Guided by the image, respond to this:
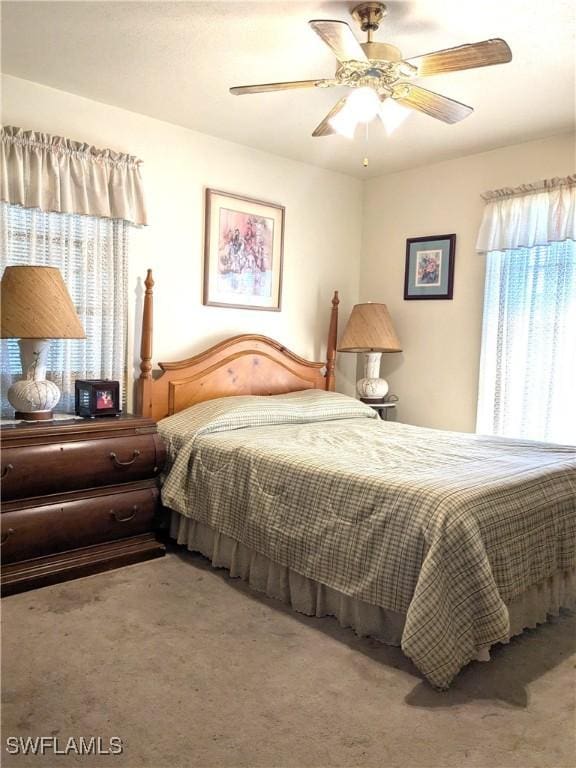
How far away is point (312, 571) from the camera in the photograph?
7.39ft

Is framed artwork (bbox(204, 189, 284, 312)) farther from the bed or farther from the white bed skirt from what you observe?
the white bed skirt

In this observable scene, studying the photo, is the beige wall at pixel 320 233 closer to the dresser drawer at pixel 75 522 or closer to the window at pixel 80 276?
the window at pixel 80 276

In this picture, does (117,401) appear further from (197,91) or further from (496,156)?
(496,156)

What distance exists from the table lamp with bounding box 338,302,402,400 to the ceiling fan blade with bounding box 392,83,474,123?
1.71m

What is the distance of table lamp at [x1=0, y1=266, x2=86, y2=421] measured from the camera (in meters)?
2.58

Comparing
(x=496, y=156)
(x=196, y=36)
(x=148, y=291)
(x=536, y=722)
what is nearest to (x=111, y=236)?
(x=148, y=291)

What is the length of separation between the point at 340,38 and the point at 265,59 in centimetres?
75

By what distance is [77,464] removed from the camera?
2646 millimetres

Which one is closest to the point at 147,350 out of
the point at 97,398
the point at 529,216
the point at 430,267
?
the point at 97,398

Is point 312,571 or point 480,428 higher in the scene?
point 480,428

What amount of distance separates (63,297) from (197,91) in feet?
4.29

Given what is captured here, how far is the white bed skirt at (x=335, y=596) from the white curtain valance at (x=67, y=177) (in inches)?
71.1

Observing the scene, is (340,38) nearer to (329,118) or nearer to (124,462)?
(329,118)

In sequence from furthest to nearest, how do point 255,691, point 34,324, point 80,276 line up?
1. point 80,276
2. point 34,324
3. point 255,691
